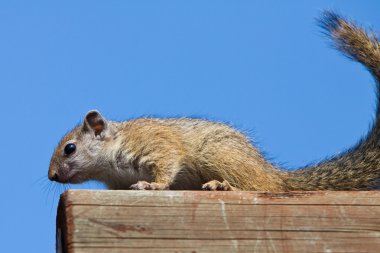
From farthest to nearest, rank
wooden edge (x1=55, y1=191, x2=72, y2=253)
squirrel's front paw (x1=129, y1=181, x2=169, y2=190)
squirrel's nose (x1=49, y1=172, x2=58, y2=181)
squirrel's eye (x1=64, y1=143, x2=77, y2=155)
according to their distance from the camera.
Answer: squirrel's eye (x1=64, y1=143, x2=77, y2=155)
squirrel's nose (x1=49, y1=172, x2=58, y2=181)
squirrel's front paw (x1=129, y1=181, x2=169, y2=190)
wooden edge (x1=55, y1=191, x2=72, y2=253)

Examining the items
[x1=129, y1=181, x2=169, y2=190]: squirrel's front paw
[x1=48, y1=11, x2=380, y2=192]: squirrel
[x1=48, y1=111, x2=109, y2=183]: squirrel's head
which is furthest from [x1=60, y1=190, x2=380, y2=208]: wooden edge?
[x1=48, y1=111, x2=109, y2=183]: squirrel's head

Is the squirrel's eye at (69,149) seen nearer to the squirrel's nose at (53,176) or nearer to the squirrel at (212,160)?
the squirrel at (212,160)

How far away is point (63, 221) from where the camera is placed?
2.36 meters

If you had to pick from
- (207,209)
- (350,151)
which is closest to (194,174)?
(350,151)

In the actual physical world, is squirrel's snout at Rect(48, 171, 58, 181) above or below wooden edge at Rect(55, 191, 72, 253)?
above

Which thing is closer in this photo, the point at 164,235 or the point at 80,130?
the point at 164,235

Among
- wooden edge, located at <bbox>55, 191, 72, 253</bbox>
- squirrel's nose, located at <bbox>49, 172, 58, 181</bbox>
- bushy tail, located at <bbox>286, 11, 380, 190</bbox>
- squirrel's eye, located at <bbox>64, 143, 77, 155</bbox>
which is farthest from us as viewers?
squirrel's eye, located at <bbox>64, 143, 77, 155</bbox>

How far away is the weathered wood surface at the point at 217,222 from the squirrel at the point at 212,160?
0.90 metres

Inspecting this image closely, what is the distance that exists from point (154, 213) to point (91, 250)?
0.83ft

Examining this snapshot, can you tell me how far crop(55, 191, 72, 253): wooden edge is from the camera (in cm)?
232

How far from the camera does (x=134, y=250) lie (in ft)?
7.62

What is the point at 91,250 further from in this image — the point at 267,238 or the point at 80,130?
the point at 80,130

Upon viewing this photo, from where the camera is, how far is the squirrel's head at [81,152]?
17.0 ft

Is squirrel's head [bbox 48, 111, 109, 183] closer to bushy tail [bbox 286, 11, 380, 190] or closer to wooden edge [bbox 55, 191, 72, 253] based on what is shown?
bushy tail [bbox 286, 11, 380, 190]
